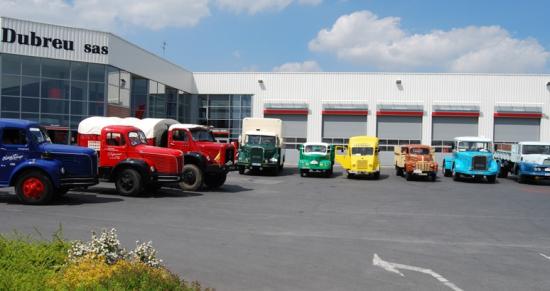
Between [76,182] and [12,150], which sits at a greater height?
[12,150]

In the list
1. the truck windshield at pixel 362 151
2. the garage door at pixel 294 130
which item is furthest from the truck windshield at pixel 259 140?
the garage door at pixel 294 130

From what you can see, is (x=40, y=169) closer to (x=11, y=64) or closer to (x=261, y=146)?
(x=261, y=146)

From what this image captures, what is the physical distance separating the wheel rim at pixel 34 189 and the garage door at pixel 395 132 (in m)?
31.6

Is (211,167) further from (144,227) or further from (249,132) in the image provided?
(249,132)

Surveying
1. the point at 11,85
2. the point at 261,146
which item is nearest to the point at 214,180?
the point at 261,146

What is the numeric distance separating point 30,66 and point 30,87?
118cm

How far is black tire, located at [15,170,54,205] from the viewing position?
13.0 meters

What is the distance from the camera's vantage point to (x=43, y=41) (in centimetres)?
2766

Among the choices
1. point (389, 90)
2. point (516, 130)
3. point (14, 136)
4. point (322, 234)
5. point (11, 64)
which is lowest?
point (322, 234)

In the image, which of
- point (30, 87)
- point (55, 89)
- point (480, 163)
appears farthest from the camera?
point (55, 89)

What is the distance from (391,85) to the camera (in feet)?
136

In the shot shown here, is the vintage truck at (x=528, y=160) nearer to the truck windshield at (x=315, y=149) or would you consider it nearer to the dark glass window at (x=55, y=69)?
the truck windshield at (x=315, y=149)

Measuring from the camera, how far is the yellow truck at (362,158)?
2712 centimetres

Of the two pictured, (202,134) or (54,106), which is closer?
(202,134)
